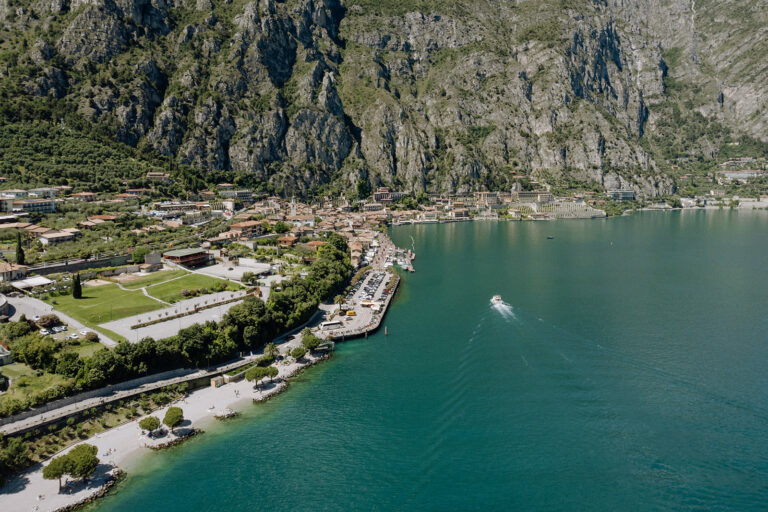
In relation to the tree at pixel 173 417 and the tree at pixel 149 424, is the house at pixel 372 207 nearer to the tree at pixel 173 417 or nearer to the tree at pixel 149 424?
the tree at pixel 173 417

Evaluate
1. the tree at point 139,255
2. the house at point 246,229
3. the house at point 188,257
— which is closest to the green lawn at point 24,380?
Result: the house at point 188,257

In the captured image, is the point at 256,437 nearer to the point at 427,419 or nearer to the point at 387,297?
the point at 427,419

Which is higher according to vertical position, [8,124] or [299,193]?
[8,124]

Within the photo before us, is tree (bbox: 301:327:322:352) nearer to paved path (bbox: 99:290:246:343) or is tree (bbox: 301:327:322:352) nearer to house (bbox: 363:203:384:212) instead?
paved path (bbox: 99:290:246:343)

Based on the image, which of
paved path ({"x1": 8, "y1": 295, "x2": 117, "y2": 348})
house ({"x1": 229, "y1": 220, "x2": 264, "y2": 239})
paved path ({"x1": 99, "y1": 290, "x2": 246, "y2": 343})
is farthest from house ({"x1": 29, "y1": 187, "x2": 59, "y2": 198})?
paved path ({"x1": 99, "y1": 290, "x2": 246, "y2": 343})

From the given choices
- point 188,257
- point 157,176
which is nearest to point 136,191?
point 157,176

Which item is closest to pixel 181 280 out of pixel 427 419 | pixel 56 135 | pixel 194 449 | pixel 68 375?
pixel 68 375

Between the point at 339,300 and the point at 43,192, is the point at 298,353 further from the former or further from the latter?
the point at 43,192
